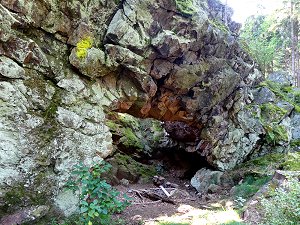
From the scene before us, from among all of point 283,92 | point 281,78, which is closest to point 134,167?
point 283,92

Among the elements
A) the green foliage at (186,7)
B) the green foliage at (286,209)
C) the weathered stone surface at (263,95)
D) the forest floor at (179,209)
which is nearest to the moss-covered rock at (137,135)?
the forest floor at (179,209)

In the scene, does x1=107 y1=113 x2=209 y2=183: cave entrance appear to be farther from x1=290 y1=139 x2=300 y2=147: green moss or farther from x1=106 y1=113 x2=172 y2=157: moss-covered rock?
x1=290 y1=139 x2=300 y2=147: green moss

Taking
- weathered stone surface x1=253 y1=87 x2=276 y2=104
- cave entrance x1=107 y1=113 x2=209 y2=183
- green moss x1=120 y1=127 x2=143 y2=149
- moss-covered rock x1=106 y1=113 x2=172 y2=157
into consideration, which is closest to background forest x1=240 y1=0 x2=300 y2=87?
weathered stone surface x1=253 y1=87 x2=276 y2=104

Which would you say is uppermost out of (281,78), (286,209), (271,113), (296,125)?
(281,78)

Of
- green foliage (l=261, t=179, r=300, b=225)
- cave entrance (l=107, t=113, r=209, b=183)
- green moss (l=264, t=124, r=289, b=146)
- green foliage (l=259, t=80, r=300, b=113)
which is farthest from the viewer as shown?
green foliage (l=259, t=80, r=300, b=113)

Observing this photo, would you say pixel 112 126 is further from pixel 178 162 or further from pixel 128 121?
pixel 178 162

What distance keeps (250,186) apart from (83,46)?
713 cm

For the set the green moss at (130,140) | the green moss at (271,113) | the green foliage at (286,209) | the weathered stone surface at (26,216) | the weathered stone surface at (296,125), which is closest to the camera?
the green foliage at (286,209)

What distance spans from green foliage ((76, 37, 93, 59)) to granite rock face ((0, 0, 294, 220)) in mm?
25

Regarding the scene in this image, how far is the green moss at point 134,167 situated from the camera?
11916 millimetres

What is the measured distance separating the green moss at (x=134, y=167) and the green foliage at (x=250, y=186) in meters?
4.45

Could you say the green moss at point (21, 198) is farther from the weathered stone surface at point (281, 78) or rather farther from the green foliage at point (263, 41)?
the weathered stone surface at point (281, 78)

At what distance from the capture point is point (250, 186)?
8945 mm

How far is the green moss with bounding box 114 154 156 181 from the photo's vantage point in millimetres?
11916
